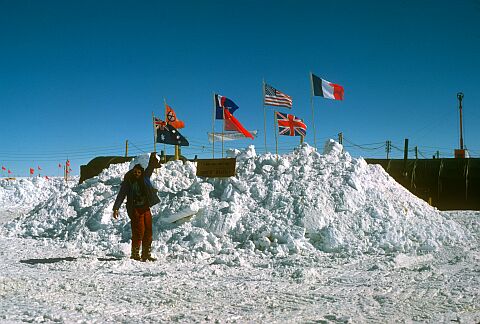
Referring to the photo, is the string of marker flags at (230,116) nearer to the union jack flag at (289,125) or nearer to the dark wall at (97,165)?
the union jack flag at (289,125)

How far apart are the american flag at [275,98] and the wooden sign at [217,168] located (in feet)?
9.07

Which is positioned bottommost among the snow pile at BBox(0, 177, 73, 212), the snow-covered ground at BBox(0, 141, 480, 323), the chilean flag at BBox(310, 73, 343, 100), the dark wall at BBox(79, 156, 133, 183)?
the snow-covered ground at BBox(0, 141, 480, 323)

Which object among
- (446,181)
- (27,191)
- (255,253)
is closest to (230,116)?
(255,253)

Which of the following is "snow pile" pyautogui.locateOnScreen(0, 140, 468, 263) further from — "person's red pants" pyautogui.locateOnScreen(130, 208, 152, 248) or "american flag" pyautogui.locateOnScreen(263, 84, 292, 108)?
"american flag" pyautogui.locateOnScreen(263, 84, 292, 108)

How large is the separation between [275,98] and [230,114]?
147cm

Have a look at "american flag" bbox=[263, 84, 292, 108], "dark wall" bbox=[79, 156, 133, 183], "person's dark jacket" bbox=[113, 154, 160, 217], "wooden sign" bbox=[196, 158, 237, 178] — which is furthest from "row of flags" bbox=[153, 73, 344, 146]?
"dark wall" bbox=[79, 156, 133, 183]

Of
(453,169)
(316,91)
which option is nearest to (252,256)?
(316,91)

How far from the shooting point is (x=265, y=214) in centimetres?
982

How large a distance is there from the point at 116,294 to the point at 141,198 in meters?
2.72

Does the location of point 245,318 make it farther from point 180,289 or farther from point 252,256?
point 252,256

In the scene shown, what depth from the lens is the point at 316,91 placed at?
45.7ft

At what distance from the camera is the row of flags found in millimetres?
13180

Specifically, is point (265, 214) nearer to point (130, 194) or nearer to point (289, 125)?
point (130, 194)

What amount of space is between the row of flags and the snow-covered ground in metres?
0.78
